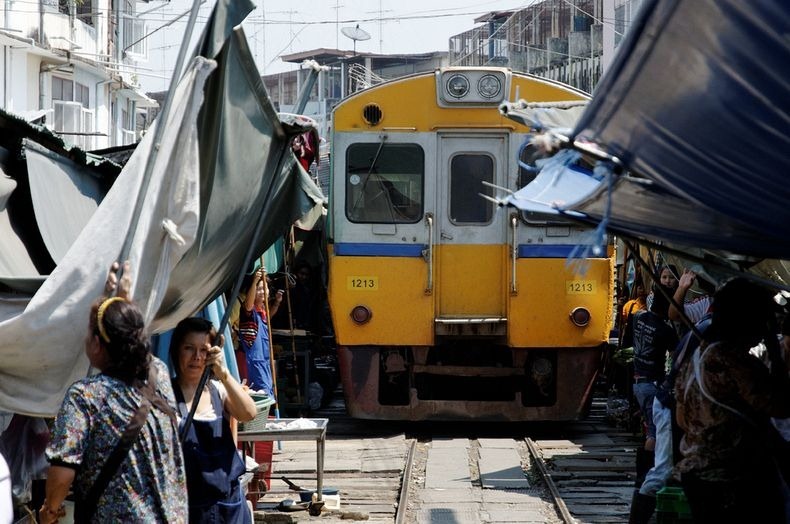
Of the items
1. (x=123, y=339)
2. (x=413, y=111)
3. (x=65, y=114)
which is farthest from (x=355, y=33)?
(x=123, y=339)

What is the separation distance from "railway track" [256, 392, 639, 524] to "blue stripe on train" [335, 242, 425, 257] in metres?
1.78

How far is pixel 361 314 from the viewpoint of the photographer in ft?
40.4

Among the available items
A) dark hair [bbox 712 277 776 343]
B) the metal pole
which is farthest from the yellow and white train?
dark hair [bbox 712 277 776 343]

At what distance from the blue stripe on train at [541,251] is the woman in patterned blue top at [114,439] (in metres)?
8.03

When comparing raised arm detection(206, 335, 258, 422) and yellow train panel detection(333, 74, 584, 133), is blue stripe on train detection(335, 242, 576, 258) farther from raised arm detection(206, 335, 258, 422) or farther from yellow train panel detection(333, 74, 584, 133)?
raised arm detection(206, 335, 258, 422)

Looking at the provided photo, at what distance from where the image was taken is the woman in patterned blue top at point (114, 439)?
4.27 meters

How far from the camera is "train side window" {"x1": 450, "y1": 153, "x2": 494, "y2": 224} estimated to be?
12.4 m

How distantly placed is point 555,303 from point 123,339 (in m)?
8.28

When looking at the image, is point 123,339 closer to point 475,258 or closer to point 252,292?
point 252,292

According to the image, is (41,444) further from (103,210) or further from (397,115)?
(397,115)

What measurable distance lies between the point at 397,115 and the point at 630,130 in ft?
28.2

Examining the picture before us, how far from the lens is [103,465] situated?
4.30 m

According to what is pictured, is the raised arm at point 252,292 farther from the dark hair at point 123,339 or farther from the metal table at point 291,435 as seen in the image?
the dark hair at point 123,339

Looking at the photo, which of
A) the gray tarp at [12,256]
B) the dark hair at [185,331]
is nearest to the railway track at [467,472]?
the gray tarp at [12,256]
